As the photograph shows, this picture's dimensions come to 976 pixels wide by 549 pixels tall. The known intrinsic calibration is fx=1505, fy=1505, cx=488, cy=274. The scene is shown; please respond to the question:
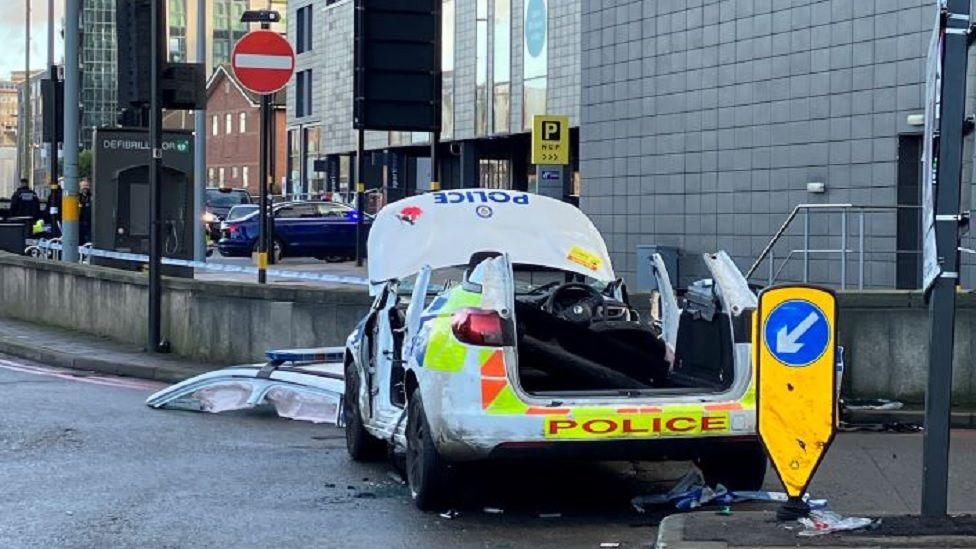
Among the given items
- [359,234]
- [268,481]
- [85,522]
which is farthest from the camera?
[359,234]

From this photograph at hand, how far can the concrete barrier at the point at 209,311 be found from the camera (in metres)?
14.2

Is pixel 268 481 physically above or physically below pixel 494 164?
below

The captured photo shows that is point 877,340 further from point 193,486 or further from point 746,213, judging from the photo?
point 746,213

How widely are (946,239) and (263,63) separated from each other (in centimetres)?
1130

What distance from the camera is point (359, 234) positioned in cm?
3180

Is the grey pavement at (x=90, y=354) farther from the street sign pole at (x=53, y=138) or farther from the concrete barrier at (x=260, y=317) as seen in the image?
the street sign pole at (x=53, y=138)

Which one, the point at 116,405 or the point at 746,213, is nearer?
the point at 116,405

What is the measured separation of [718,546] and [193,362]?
986cm

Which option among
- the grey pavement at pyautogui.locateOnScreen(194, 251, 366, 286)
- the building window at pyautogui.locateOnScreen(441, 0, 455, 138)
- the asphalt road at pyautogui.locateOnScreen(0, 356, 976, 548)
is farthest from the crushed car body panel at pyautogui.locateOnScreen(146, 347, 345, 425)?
the building window at pyautogui.locateOnScreen(441, 0, 455, 138)

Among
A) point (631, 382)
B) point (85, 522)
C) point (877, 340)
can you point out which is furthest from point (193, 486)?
point (877, 340)

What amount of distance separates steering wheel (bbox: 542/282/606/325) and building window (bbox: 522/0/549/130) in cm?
2531

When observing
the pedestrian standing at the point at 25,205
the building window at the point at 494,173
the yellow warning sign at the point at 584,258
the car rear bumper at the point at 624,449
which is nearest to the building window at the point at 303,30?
the building window at the point at 494,173

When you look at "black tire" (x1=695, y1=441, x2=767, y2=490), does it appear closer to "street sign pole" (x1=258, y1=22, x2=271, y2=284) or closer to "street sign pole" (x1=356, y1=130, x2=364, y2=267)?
"street sign pole" (x1=258, y1=22, x2=271, y2=284)

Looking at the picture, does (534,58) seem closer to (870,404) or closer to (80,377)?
(80,377)
